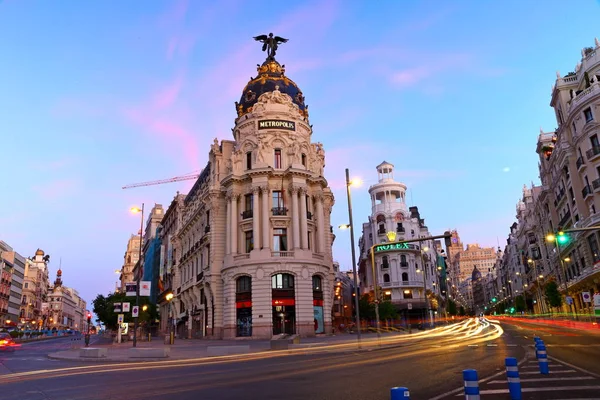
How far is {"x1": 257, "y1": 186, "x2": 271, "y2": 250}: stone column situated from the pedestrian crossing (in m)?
35.2

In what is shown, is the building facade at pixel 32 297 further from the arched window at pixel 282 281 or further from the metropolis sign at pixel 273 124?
the metropolis sign at pixel 273 124

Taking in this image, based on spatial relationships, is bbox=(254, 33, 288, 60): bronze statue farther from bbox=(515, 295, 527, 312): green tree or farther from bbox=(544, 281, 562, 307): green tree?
bbox=(515, 295, 527, 312): green tree

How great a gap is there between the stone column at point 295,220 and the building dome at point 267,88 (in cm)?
1146

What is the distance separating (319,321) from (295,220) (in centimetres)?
1095

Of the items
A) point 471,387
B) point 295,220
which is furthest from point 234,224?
point 471,387

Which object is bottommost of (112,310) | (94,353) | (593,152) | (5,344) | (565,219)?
(94,353)

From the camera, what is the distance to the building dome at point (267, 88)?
54.7m

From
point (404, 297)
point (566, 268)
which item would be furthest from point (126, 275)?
point (566, 268)

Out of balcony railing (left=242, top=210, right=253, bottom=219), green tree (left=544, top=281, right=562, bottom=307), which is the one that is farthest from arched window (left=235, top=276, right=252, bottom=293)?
green tree (left=544, top=281, right=562, bottom=307)

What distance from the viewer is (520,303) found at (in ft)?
399

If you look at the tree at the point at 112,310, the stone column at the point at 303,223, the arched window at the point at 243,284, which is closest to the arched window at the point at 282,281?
the arched window at the point at 243,284

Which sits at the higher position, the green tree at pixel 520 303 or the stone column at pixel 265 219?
the stone column at pixel 265 219

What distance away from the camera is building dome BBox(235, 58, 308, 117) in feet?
179

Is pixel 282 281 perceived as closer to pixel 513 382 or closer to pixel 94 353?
pixel 94 353
